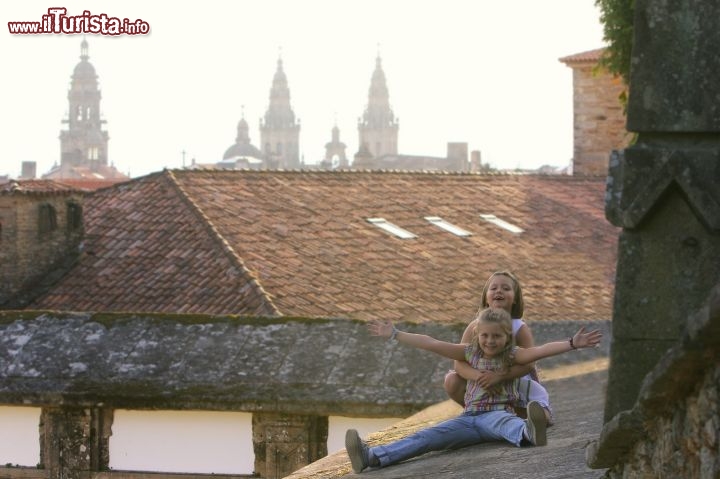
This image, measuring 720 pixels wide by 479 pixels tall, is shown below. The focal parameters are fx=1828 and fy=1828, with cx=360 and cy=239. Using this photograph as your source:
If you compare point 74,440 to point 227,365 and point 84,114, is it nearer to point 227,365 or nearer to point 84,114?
point 227,365

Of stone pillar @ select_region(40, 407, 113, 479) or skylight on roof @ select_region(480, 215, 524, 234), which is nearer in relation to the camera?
stone pillar @ select_region(40, 407, 113, 479)

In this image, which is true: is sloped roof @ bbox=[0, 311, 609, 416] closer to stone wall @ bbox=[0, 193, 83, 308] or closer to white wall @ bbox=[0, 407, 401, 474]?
white wall @ bbox=[0, 407, 401, 474]

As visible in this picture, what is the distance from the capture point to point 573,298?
1027 inches

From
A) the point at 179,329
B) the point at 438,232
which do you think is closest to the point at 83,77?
the point at 438,232

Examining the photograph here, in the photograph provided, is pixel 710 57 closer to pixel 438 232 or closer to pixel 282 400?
pixel 282 400

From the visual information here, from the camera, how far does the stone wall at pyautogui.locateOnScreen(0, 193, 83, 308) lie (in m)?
23.5

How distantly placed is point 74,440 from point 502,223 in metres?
21.6

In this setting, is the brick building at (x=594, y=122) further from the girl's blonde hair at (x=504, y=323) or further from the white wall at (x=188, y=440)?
the girl's blonde hair at (x=504, y=323)

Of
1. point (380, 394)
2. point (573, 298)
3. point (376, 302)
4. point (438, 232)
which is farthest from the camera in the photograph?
point (438, 232)

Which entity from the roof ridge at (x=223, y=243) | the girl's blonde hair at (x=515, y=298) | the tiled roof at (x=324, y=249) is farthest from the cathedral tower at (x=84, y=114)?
the girl's blonde hair at (x=515, y=298)

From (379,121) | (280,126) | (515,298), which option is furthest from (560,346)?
(280,126)

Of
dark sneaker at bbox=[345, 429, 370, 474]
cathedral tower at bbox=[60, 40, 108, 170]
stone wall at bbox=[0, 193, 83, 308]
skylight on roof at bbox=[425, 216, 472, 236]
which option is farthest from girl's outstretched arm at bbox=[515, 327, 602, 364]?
cathedral tower at bbox=[60, 40, 108, 170]

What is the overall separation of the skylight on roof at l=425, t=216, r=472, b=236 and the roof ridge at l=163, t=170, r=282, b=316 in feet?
13.7

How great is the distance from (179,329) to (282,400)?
2.10 feet
